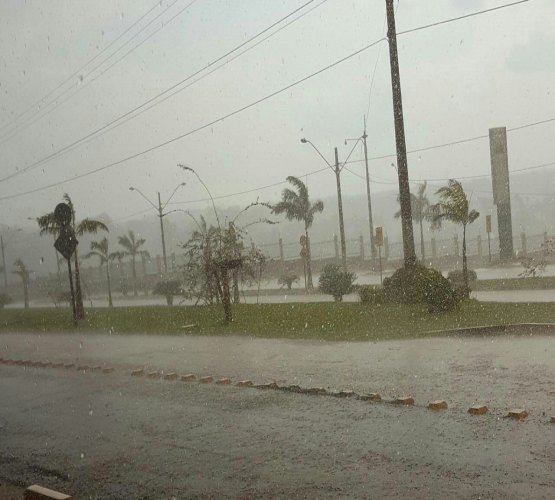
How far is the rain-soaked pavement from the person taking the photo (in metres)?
5.70

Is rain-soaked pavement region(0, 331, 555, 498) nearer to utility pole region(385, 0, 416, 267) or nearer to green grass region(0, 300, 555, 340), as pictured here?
green grass region(0, 300, 555, 340)

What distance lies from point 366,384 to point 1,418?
16.5 feet

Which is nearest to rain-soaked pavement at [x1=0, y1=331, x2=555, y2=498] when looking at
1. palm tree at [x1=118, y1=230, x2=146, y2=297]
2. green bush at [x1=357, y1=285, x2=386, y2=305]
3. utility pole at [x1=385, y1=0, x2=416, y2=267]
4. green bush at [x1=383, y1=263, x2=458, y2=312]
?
green bush at [x1=383, y1=263, x2=458, y2=312]

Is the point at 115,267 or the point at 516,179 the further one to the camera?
the point at 516,179

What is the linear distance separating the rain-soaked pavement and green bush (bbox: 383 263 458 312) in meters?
3.74

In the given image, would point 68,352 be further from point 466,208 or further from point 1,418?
point 466,208

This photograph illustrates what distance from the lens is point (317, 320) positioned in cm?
1794

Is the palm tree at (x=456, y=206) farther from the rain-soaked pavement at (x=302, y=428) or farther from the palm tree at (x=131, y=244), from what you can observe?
the palm tree at (x=131, y=244)

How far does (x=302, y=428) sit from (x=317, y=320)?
34.4 ft

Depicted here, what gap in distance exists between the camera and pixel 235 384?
34.4ft

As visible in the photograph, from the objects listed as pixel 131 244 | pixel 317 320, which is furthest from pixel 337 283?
pixel 131 244

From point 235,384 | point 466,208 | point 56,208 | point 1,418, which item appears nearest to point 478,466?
point 235,384

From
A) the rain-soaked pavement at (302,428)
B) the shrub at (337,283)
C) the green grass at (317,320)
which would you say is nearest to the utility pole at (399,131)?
the green grass at (317,320)

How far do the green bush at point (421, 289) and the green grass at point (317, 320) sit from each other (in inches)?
13.6
